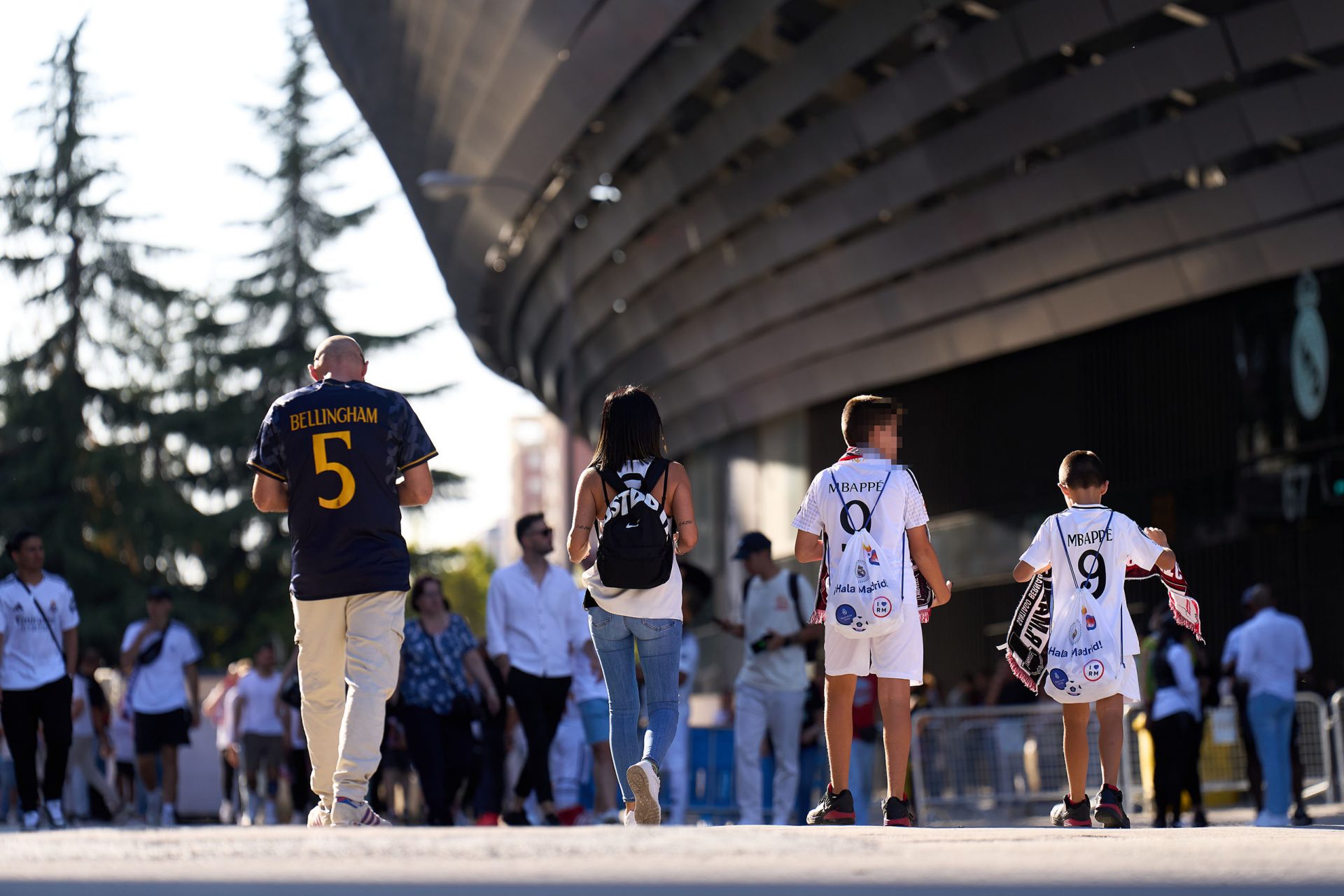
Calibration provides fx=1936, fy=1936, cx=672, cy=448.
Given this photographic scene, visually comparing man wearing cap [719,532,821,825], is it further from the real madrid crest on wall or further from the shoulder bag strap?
the real madrid crest on wall

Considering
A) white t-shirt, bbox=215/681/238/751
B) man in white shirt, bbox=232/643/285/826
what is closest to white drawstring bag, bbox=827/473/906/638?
man in white shirt, bbox=232/643/285/826

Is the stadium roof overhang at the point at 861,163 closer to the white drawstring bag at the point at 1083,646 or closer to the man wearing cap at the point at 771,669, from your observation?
the man wearing cap at the point at 771,669

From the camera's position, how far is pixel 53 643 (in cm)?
1206

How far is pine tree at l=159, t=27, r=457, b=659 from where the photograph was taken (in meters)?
41.8

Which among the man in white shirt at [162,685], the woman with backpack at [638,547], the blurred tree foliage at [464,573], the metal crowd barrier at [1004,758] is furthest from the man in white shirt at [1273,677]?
the blurred tree foliage at [464,573]

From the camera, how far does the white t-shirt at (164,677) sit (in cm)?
1512

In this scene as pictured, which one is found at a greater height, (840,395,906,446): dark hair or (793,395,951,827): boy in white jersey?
(840,395,906,446): dark hair

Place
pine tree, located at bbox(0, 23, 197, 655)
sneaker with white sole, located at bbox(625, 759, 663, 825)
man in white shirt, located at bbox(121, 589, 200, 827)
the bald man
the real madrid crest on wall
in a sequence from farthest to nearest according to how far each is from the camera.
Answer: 1. pine tree, located at bbox(0, 23, 197, 655)
2. the real madrid crest on wall
3. man in white shirt, located at bbox(121, 589, 200, 827)
4. the bald man
5. sneaker with white sole, located at bbox(625, 759, 663, 825)

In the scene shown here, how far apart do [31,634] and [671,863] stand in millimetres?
8177

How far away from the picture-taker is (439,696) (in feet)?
37.8

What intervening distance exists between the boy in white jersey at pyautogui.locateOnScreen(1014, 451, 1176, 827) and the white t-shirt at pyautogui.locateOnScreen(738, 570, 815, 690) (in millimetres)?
3639

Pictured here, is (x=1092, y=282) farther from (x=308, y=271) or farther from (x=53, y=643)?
(x=308, y=271)

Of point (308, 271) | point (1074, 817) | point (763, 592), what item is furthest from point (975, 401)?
point (308, 271)

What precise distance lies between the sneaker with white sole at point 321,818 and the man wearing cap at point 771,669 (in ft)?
14.3
